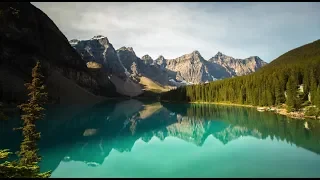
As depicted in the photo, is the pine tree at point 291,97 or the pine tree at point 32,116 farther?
the pine tree at point 291,97

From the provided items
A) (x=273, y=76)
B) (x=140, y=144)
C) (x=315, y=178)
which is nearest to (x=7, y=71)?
(x=140, y=144)

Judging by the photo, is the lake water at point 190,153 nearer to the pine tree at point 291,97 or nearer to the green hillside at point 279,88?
the pine tree at point 291,97

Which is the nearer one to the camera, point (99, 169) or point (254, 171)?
point (254, 171)

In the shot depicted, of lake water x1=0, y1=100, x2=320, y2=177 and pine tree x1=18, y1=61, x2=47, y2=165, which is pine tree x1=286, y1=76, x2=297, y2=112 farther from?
pine tree x1=18, y1=61, x2=47, y2=165

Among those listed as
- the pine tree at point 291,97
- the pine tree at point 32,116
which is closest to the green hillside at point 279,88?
the pine tree at point 291,97

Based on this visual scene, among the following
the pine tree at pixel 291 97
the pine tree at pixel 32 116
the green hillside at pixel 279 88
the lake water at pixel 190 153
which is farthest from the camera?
the green hillside at pixel 279 88

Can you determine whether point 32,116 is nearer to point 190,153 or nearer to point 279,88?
point 190,153

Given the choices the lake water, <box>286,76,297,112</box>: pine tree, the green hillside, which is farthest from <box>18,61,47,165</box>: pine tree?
<box>286,76,297,112</box>: pine tree

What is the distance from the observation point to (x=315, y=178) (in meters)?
29.1

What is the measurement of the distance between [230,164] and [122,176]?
1533cm

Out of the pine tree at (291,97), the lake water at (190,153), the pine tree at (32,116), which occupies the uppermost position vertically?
the pine tree at (291,97)

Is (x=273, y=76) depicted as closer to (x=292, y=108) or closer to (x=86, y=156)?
(x=292, y=108)

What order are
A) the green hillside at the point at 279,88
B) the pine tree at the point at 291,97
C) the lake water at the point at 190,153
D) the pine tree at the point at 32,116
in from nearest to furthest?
1. the pine tree at the point at 32,116
2. the lake water at the point at 190,153
3. the pine tree at the point at 291,97
4. the green hillside at the point at 279,88

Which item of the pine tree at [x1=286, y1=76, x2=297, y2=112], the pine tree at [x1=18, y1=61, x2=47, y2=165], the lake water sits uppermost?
the pine tree at [x1=286, y1=76, x2=297, y2=112]
